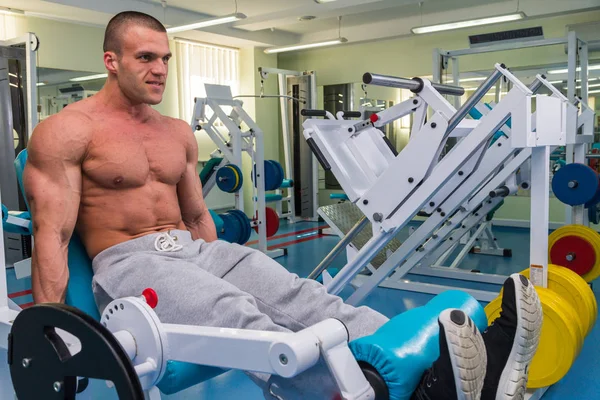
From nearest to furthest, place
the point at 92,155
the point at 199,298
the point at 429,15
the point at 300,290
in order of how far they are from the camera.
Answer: the point at 199,298 → the point at 300,290 → the point at 92,155 → the point at 429,15

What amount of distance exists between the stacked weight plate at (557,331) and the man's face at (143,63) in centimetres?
150

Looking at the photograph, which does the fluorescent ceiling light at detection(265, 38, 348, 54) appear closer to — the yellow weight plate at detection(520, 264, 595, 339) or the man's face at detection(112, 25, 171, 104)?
the yellow weight plate at detection(520, 264, 595, 339)

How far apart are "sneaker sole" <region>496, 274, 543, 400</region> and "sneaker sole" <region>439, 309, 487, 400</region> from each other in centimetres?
13

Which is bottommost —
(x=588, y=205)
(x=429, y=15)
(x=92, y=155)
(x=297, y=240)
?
(x=297, y=240)

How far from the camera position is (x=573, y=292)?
2.37 meters

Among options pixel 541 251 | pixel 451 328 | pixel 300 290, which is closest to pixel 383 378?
pixel 451 328

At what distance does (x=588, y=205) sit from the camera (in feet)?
12.8

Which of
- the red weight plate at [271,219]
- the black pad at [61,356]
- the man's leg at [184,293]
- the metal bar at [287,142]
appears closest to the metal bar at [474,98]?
the man's leg at [184,293]

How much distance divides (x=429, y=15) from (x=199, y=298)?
6.39m

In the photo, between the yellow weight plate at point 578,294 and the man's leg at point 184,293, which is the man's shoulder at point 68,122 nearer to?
the man's leg at point 184,293

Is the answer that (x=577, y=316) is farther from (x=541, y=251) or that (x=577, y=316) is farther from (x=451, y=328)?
(x=451, y=328)

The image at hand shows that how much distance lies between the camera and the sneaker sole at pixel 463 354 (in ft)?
3.22

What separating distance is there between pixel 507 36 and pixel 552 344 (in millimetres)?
3844

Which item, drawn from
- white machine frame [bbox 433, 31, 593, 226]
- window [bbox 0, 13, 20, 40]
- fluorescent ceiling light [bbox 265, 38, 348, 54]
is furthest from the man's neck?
fluorescent ceiling light [bbox 265, 38, 348, 54]
